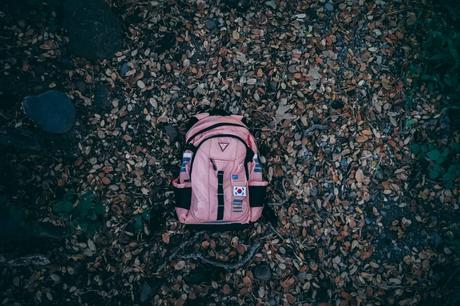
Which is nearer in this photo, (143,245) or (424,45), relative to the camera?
(143,245)

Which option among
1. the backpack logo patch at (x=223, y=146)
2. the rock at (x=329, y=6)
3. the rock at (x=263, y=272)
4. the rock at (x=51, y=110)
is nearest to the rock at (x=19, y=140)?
the rock at (x=51, y=110)

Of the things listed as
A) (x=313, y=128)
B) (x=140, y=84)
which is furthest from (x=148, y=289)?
(x=313, y=128)

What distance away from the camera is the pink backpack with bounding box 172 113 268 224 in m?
4.22

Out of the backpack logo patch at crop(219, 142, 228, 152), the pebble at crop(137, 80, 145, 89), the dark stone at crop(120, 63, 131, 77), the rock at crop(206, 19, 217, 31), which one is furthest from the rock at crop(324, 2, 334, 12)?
the dark stone at crop(120, 63, 131, 77)

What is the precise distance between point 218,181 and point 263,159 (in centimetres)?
86

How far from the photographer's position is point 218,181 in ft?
13.9

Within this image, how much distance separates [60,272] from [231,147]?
2.67m

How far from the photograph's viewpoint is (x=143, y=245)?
4496 millimetres

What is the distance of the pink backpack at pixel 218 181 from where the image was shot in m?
4.22

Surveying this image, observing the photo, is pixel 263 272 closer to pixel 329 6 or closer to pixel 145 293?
pixel 145 293

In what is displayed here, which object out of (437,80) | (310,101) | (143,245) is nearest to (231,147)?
(310,101)

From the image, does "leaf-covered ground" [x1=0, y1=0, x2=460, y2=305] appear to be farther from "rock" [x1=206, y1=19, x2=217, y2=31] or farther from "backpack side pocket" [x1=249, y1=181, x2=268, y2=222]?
"backpack side pocket" [x1=249, y1=181, x2=268, y2=222]

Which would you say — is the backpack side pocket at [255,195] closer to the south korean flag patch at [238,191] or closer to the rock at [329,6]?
the south korean flag patch at [238,191]

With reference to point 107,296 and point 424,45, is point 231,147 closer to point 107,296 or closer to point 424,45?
point 107,296
